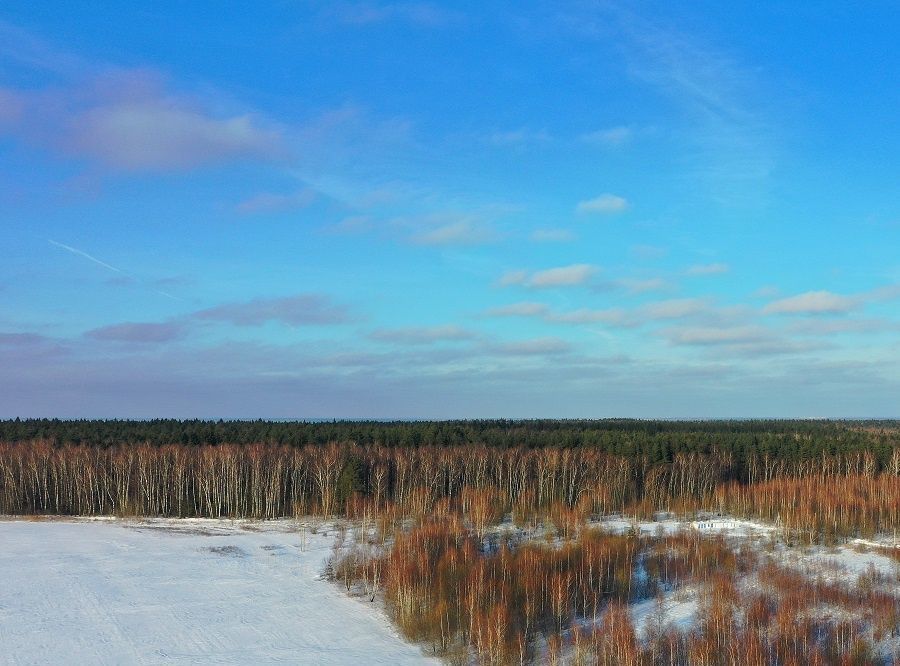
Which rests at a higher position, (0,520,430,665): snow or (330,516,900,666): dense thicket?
(330,516,900,666): dense thicket

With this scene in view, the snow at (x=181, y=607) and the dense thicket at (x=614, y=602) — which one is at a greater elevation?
the dense thicket at (x=614, y=602)

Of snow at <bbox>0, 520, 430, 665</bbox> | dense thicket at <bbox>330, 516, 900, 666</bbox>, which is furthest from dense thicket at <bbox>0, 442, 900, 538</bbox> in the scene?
dense thicket at <bbox>330, 516, 900, 666</bbox>

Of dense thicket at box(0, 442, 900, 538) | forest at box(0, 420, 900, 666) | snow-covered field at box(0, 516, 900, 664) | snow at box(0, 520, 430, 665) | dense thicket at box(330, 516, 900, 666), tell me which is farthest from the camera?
dense thicket at box(0, 442, 900, 538)

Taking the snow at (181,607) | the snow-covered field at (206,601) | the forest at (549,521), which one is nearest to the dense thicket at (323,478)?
the forest at (549,521)

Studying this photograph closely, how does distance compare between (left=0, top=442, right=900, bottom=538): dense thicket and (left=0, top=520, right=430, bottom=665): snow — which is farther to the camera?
(left=0, top=442, right=900, bottom=538): dense thicket

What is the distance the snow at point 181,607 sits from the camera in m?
21.5

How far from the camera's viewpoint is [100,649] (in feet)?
70.8

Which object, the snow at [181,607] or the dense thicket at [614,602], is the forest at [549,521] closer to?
the dense thicket at [614,602]

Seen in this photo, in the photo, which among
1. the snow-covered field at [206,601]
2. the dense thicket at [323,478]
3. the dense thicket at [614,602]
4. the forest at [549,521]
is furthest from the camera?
the dense thicket at [323,478]

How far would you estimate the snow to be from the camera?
2147cm

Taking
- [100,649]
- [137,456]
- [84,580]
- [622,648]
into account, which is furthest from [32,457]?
[622,648]

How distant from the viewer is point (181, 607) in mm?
26438

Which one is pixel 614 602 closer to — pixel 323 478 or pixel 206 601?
pixel 206 601

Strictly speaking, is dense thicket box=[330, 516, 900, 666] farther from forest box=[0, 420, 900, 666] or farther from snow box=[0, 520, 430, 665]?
snow box=[0, 520, 430, 665]
